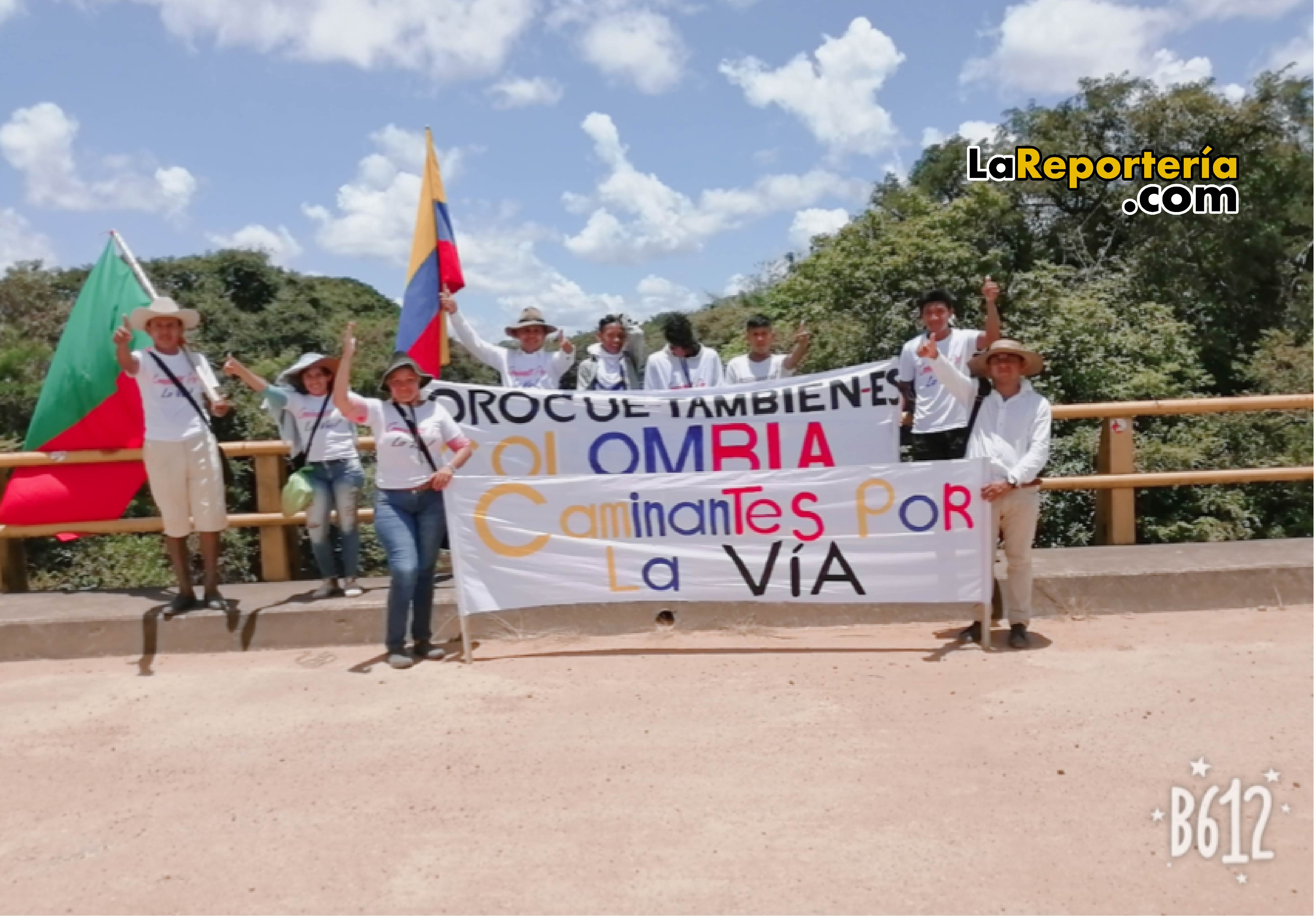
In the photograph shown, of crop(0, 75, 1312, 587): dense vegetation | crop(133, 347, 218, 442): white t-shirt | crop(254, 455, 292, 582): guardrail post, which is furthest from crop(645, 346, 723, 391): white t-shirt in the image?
crop(0, 75, 1312, 587): dense vegetation

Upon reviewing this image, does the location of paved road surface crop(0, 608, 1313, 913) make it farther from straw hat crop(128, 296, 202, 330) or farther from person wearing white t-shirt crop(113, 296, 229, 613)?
straw hat crop(128, 296, 202, 330)

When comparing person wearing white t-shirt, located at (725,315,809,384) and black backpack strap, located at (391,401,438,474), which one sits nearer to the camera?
black backpack strap, located at (391,401,438,474)

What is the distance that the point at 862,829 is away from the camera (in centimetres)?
377

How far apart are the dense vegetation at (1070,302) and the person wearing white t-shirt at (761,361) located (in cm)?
379

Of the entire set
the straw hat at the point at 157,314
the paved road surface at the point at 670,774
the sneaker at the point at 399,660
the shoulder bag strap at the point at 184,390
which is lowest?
the paved road surface at the point at 670,774

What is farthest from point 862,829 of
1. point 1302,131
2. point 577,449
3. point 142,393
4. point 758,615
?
point 1302,131

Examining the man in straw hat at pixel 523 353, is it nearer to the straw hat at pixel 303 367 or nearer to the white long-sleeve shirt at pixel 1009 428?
the straw hat at pixel 303 367

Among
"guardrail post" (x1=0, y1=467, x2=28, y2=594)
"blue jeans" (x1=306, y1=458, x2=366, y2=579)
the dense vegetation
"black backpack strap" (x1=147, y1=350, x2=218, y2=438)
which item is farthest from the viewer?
the dense vegetation

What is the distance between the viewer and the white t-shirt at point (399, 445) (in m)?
5.98

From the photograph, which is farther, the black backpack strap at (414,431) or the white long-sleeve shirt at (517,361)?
the white long-sleeve shirt at (517,361)

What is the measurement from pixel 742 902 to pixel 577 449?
3.71 m

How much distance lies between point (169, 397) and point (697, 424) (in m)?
3.09

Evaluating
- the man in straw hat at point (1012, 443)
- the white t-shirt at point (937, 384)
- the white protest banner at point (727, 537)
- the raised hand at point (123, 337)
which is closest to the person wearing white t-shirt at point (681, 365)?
the white protest banner at point (727, 537)

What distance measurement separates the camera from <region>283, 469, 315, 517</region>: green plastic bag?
656cm
